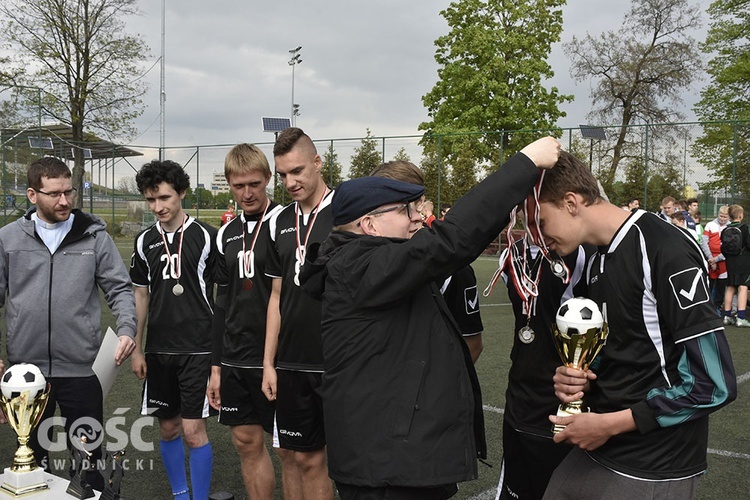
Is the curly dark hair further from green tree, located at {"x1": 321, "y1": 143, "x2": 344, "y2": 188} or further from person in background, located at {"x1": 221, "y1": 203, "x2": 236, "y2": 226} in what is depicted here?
person in background, located at {"x1": 221, "y1": 203, "x2": 236, "y2": 226}

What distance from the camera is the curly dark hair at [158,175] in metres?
4.36

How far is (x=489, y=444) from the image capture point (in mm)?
5230

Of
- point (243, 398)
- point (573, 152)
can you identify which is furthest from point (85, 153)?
point (243, 398)

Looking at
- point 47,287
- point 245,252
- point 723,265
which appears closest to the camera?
point 47,287

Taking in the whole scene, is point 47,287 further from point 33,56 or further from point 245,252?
point 33,56

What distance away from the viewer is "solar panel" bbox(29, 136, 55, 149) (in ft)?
70.3

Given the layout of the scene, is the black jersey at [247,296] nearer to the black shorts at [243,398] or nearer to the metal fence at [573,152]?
the black shorts at [243,398]

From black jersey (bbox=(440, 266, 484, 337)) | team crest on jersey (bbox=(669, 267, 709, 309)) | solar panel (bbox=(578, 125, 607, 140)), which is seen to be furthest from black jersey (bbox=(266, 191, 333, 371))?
solar panel (bbox=(578, 125, 607, 140))

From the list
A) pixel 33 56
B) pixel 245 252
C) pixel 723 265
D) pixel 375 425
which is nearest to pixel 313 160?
pixel 245 252

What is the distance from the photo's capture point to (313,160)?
12.3 ft

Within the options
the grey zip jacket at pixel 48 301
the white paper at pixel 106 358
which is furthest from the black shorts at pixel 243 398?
the white paper at pixel 106 358

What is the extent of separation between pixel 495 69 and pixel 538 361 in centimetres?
3015

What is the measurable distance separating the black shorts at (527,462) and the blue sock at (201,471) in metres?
1.99

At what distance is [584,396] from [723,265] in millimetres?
11020
